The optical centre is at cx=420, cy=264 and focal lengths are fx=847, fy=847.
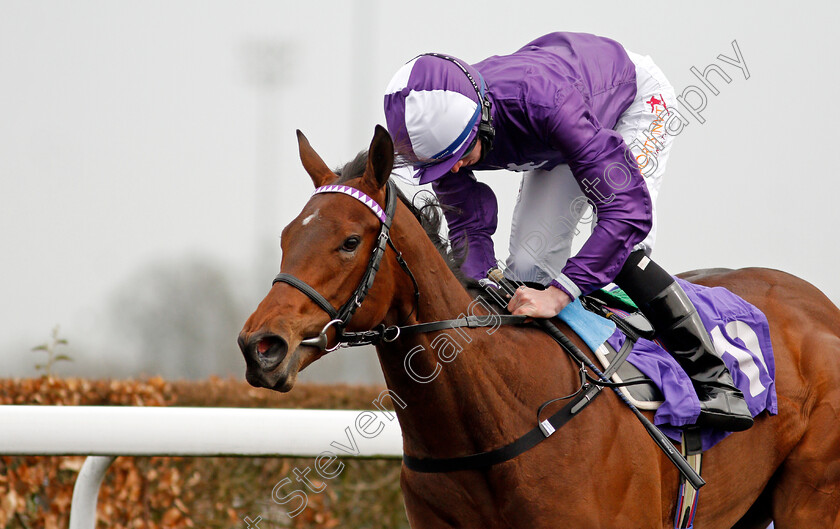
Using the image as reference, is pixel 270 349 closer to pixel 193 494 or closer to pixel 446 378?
pixel 446 378

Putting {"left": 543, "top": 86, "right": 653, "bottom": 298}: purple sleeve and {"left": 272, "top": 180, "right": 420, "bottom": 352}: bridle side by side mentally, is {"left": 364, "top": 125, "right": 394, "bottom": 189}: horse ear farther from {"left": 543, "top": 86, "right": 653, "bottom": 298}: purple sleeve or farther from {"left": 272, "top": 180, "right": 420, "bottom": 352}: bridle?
{"left": 543, "top": 86, "right": 653, "bottom": 298}: purple sleeve

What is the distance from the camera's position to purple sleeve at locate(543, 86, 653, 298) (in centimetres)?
218

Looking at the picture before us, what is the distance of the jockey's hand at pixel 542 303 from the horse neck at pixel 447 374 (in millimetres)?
115

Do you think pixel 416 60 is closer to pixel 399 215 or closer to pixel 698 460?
pixel 399 215

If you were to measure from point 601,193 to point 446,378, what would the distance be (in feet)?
2.10

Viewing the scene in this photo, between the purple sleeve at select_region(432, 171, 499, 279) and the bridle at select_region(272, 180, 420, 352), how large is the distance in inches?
24.2

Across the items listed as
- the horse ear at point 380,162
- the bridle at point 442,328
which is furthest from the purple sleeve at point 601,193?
the horse ear at point 380,162

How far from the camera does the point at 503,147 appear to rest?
7.88ft

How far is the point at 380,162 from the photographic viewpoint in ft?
6.27

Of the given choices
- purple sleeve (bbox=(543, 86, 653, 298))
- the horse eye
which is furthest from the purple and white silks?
the horse eye

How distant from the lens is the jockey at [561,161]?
6.98 ft

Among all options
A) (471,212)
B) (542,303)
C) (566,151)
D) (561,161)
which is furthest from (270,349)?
(561,161)

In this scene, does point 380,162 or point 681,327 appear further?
point 681,327

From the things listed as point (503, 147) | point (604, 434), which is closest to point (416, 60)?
point (503, 147)
